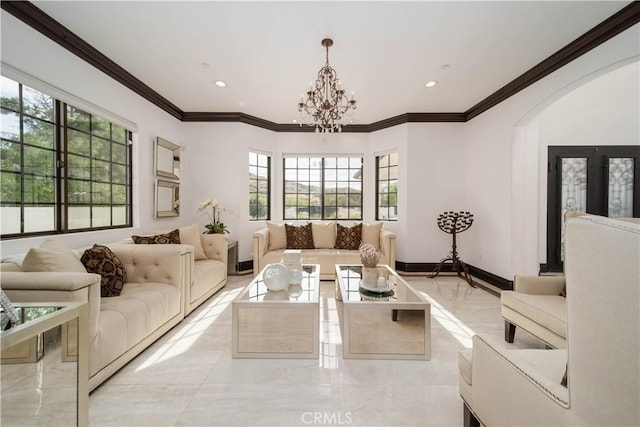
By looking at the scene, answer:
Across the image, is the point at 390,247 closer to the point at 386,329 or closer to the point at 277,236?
the point at 277,236

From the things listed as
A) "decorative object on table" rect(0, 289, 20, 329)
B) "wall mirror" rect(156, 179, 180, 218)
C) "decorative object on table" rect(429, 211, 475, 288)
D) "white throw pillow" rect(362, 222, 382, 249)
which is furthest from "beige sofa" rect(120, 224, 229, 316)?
"decorative object on table" rect(429, 211, 475, 288)

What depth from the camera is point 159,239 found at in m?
3.01

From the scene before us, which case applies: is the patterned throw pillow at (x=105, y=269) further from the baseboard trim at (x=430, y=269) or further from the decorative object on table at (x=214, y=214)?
the baseboard trim at (x=430, y=269)

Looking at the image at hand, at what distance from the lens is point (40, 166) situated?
2324 mm

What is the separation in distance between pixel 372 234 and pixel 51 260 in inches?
154

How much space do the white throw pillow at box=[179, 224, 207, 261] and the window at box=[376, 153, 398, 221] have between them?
3262 mm

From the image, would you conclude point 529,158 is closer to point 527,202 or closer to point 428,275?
point 527,202

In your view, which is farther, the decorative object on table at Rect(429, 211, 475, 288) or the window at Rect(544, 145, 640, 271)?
the window at Rect(544, 145, 640, 271)

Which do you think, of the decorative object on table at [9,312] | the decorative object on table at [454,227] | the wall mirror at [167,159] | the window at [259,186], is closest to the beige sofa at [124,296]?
the decorative object on table at [9,312]

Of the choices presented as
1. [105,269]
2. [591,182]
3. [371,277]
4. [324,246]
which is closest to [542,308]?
[371,277]

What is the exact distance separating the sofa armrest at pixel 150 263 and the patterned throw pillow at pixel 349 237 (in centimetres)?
273

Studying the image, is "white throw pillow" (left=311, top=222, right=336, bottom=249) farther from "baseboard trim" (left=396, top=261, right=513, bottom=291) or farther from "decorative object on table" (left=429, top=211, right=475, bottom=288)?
"decorative object on table" (left=429, top=211, right=475, bottom=288)

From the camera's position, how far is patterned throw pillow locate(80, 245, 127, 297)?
2146 millimetres

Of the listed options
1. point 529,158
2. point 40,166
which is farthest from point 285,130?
point 529,158
